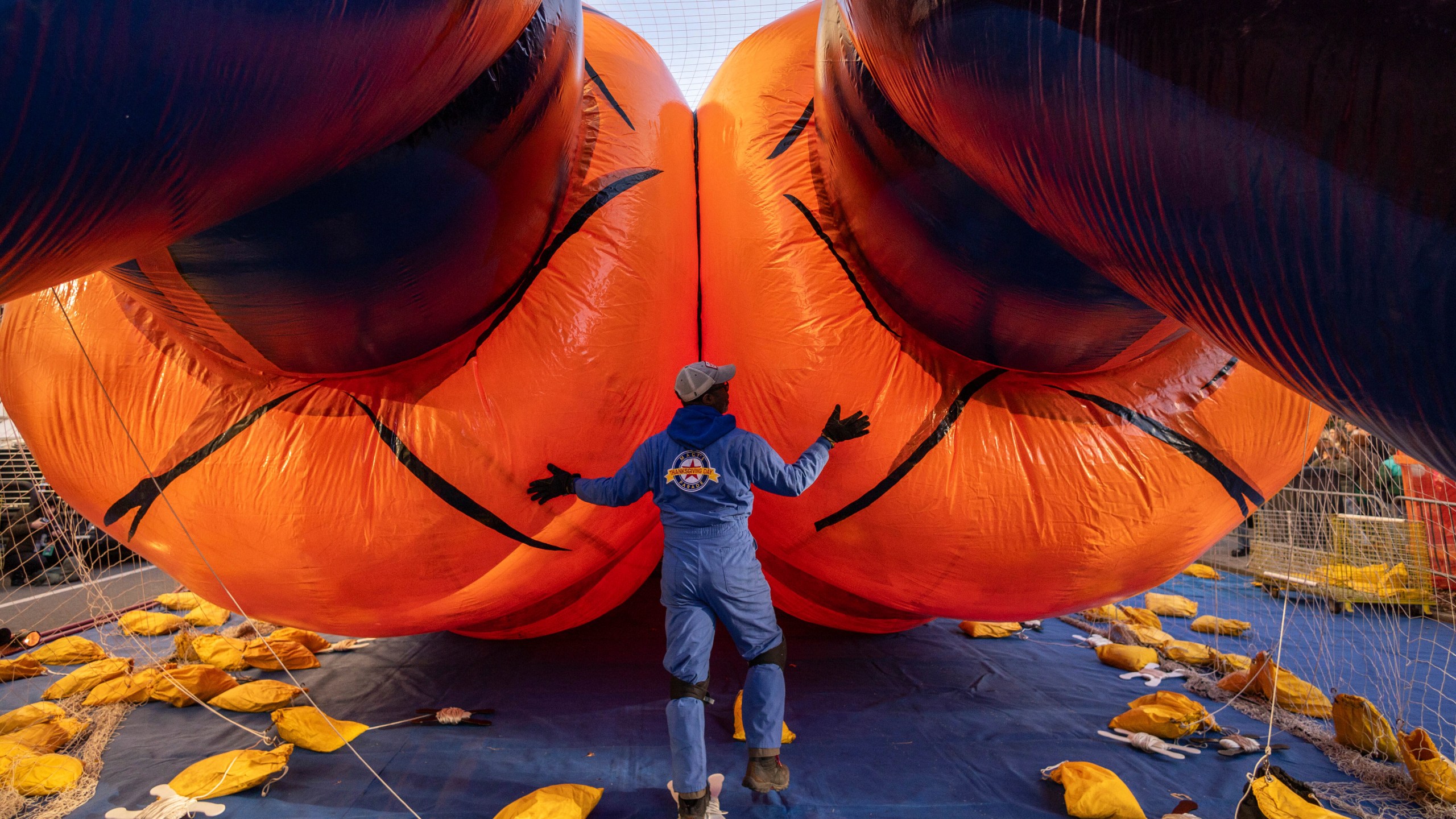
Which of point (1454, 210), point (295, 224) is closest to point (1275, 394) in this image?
point (1454, 210)

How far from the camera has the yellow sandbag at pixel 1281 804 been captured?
6.40 feet

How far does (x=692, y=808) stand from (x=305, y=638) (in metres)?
2.71

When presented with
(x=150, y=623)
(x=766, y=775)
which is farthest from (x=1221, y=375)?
(x=150, y=623)

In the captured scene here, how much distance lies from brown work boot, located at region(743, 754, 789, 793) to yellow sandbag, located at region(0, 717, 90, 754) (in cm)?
245

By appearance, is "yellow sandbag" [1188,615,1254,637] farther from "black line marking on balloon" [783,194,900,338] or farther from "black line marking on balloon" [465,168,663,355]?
"black line marking on balloon" [465,168,663,355]

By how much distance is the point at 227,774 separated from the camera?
2213 mm

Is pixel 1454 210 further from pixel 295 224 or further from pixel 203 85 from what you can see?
pixel 295 224

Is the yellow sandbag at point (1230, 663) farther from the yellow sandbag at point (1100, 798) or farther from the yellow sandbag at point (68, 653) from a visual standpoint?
the yellow sandbag at point (68, 653)

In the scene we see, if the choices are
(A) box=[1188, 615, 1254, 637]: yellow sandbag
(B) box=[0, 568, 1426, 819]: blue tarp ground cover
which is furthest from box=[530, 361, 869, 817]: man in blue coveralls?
(A) box=[1188, 615, 1254, 637]: yellow sandbag

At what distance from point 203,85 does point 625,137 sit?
5.75 ft

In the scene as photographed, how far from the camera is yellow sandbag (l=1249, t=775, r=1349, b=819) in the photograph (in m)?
1.95

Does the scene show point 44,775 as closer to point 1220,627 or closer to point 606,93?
point 606,93

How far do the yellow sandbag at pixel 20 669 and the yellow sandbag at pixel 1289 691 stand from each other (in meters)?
5.41

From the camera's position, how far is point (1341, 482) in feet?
19.8
